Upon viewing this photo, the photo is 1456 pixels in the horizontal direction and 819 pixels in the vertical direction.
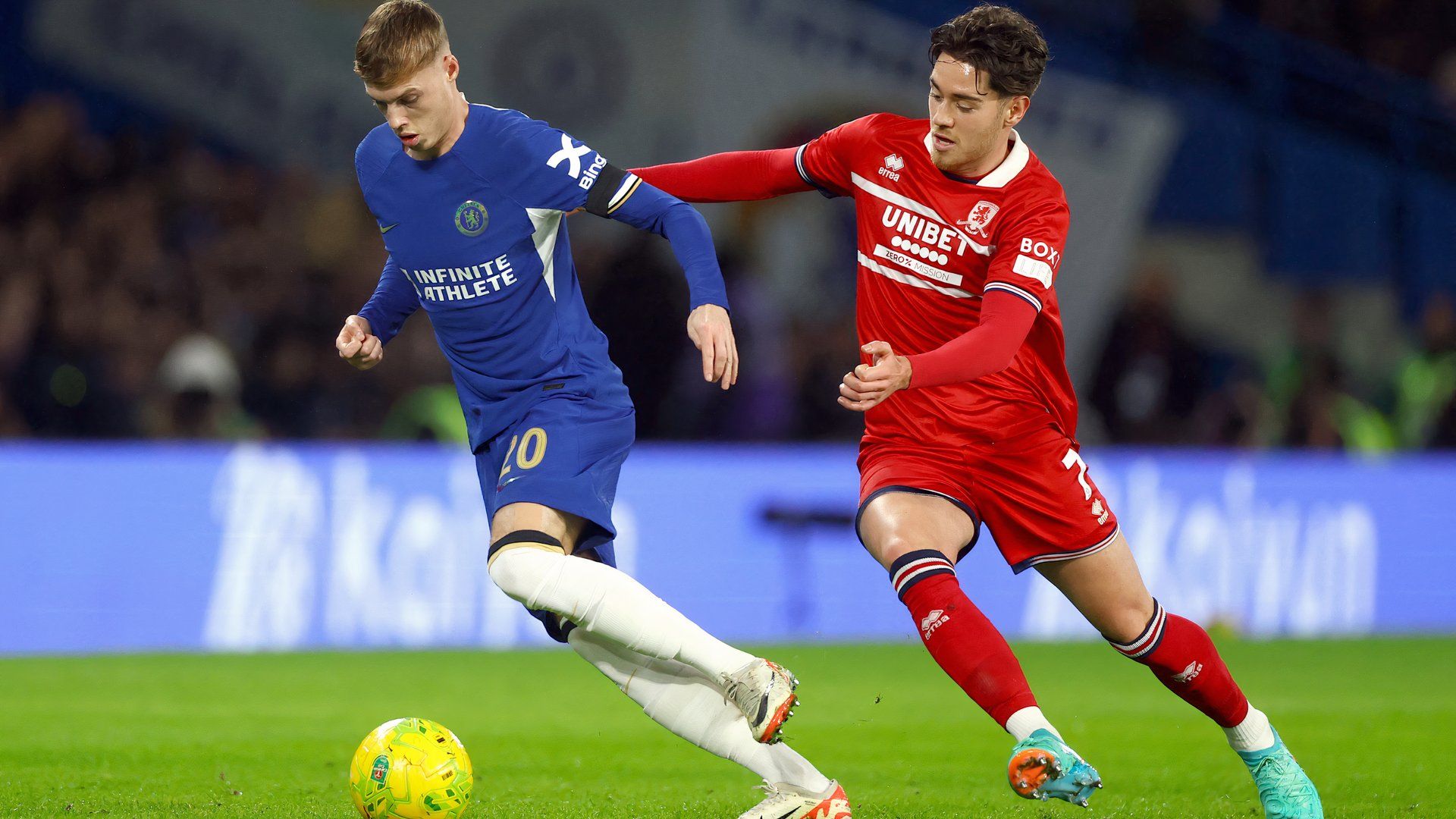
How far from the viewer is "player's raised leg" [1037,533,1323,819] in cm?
459

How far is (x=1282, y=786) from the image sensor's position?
4.59 meters

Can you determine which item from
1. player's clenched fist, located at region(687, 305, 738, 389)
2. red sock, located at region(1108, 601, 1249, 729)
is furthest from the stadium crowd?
player's clenched fist, located at region(687, 305, 738, 389)

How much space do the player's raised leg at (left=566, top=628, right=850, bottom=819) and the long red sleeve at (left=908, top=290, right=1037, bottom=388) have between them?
36.7 inches

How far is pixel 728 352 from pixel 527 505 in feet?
2.17

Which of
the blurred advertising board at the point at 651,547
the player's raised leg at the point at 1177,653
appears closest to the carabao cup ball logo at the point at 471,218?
the player's raised leg at the point at 1177,653

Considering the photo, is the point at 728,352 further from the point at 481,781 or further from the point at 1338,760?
the point at 1338,760

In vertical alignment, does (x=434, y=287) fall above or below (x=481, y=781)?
above

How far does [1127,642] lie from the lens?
4.60 metres

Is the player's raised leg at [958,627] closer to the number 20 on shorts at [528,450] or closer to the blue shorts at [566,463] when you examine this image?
the blue shorts at [566,463]

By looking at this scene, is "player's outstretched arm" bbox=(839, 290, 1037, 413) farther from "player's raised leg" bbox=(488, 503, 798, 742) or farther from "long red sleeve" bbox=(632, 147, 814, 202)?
"long red sleeve" bbox=(632, 147, 814, 202)

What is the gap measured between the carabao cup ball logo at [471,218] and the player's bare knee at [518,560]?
799mm

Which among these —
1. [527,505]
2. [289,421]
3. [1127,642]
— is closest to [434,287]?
[527,505]

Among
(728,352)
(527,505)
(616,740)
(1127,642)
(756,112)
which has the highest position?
(756,112)

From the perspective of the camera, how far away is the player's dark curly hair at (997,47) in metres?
4.35
